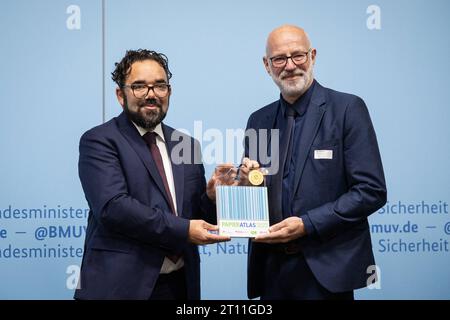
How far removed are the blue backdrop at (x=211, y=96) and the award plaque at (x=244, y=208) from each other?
0.88 meters

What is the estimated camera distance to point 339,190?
7.29 ft

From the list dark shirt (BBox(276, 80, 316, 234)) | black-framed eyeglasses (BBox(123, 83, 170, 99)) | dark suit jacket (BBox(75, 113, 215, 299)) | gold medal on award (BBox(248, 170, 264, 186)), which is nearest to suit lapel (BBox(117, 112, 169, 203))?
dark suit jacket (BBox(75, 113, 215, 299))

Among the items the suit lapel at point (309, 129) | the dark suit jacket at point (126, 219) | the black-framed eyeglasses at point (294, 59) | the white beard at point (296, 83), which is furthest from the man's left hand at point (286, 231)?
the black-framed eyeglasses at point (294, 59)

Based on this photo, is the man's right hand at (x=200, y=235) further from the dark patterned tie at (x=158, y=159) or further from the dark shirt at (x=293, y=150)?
the dark shirt at (x=293, y=150)

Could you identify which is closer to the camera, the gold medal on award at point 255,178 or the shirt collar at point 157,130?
the gold medal on award at point 255,178

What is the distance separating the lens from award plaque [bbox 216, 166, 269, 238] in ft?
7.13

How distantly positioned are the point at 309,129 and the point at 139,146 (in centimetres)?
72

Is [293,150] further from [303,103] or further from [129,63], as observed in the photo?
[129,63]

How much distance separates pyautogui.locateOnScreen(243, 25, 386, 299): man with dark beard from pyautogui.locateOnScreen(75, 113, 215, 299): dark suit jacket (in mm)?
339

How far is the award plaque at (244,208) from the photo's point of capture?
2174 mm

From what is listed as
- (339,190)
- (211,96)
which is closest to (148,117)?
(339,190)

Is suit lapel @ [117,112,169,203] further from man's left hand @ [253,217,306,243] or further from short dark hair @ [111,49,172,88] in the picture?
man's left hand @ [253,217,306,243]

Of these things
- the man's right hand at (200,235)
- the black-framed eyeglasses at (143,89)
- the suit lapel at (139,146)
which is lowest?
the man's right hand at (200,235)

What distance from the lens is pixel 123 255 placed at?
2117 millimetres
